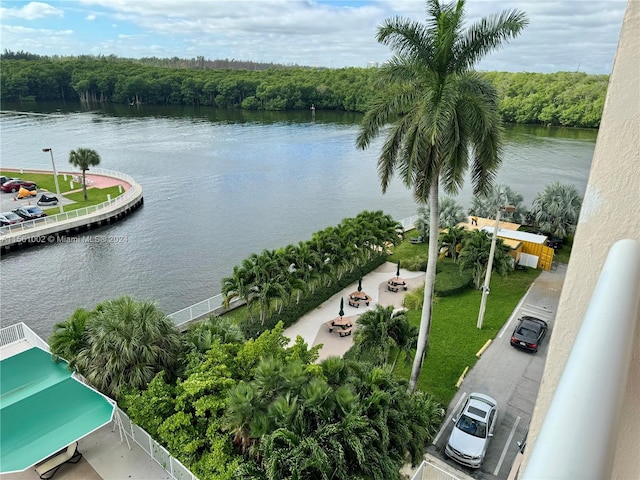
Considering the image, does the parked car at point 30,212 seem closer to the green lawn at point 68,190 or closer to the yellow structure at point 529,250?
the green lawn at point 68,190

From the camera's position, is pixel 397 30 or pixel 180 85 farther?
pixel 180 85

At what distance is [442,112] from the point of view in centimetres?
1100

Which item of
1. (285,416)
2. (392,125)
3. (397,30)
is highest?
(397,30)

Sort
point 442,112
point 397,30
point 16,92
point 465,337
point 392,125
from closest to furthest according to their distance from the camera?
point 442,112
point 397,30
point 392,125
point 465,337
point 16,92

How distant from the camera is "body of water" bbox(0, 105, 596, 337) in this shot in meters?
23.8

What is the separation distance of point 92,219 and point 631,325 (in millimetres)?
34178

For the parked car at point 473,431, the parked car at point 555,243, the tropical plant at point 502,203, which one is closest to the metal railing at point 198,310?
the parked car at point 473,431

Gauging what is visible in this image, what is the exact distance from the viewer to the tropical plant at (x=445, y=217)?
2759 centimetres

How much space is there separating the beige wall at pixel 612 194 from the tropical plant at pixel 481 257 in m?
20.1

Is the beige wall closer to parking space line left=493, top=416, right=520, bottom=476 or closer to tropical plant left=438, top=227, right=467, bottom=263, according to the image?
parking space line left=493, top=416, right=520, bottom=476

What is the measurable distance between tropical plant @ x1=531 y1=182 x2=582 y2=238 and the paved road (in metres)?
8.75

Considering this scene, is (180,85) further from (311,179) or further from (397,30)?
(397,30)

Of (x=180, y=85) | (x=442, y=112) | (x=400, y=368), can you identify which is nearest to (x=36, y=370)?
(x=400, y=368)

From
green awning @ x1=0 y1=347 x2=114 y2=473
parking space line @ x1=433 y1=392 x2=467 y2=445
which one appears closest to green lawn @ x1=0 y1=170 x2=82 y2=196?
green awning @ x1=0 y1=347 x2=114 y2=473
